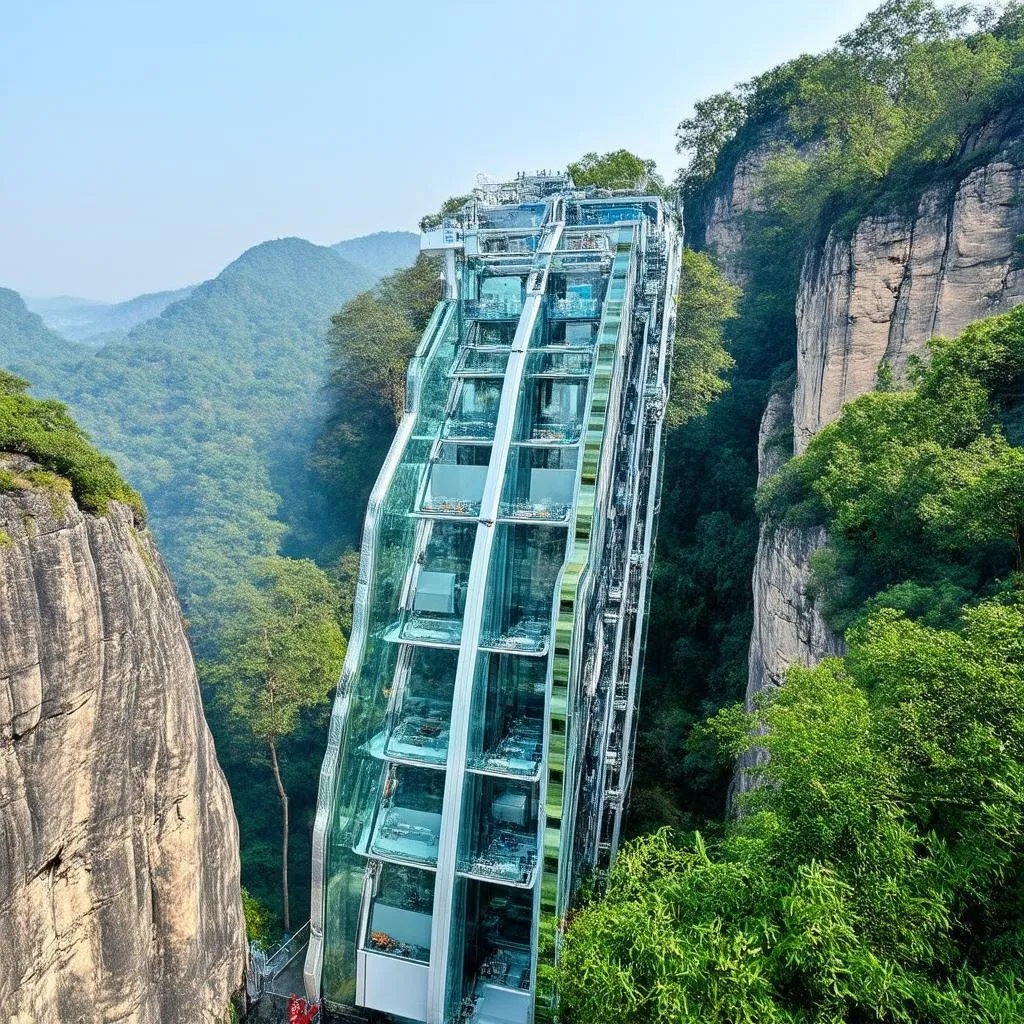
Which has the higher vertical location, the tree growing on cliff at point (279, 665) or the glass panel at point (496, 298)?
the glass panel at point (496, 298)

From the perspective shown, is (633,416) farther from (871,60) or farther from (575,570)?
(871,60)

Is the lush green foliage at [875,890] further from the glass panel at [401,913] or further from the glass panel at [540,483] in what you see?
the glass panel at [540,483]

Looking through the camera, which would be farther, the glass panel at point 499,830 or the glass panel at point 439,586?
the glass panel at point 439,586

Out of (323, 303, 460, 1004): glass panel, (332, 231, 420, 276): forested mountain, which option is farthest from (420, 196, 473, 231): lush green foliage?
(332, 231, 420, 276): forested mountain

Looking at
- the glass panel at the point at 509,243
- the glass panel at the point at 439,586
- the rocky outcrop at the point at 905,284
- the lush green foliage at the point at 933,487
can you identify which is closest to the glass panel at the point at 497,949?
the glass panel at the point at 439,586

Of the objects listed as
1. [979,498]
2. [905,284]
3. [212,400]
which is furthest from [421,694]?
[212,400]

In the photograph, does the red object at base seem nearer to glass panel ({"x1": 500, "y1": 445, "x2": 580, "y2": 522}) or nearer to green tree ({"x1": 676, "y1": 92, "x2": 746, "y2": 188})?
glass panel ({"x1": 500, "y1": 445, "x2": 580, "y2": 522})
